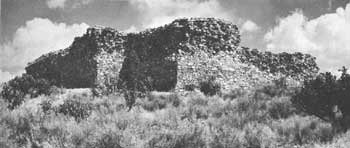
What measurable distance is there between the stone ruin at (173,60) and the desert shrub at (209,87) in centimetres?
40

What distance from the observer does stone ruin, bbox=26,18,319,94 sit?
16.9 meters

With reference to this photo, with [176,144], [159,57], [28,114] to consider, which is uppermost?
[159,57]

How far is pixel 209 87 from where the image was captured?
1638cm

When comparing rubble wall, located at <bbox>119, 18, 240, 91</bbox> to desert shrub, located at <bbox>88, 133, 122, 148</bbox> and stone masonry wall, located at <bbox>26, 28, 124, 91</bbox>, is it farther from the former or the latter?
desert shrub, located at <bbox>88, 133, 122, 148</bbox>

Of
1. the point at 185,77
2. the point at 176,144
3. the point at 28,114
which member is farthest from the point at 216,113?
the point at 185,77

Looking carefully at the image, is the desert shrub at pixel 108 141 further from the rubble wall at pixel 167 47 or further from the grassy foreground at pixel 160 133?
the rubble wall at pixel 167 47

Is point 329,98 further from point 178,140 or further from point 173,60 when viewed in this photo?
point 173,60

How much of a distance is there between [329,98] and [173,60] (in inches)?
376

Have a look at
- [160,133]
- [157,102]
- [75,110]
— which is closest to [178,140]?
[160,133]

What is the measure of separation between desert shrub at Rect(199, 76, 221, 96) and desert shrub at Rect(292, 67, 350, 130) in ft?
25.6

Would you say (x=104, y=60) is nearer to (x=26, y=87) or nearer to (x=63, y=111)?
(x=26, y=87)

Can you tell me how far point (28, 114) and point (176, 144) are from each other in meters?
4.57

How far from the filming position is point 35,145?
561 centimetres

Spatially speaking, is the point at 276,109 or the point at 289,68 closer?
the point at 276,109
